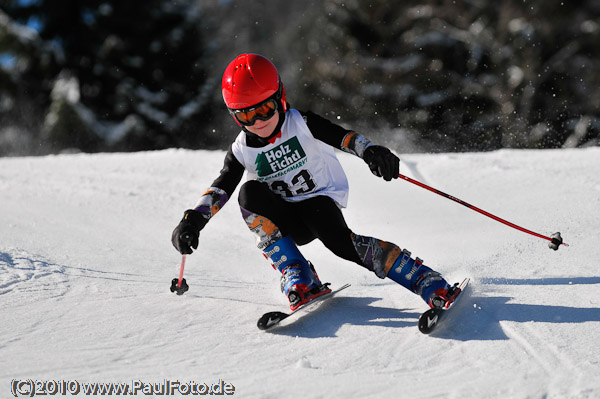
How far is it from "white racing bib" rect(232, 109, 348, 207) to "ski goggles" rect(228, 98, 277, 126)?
144mm

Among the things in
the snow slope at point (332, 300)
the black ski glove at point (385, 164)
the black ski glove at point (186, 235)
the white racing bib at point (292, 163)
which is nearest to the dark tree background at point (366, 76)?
the snow slope at point (332, 300)

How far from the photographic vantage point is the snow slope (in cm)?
227

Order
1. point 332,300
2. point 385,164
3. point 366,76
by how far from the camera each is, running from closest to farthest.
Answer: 1. point 385,164
2. point 332,300
3. point 366,76

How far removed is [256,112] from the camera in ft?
9.95

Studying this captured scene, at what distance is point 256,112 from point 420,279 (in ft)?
3.42

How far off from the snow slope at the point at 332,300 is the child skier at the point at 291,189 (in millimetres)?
184

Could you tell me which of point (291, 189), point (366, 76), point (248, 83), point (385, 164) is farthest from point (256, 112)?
point (366, 76)

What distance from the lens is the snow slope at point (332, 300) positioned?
227 centimetres

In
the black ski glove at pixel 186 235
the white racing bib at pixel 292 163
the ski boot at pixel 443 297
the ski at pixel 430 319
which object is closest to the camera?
the ski at pixel 430 319

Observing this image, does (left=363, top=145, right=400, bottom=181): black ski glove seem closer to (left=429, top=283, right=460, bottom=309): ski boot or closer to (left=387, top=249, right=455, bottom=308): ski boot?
(left=387, top=249, right=455, bottom=308): ski boot

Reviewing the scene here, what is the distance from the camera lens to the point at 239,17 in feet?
144

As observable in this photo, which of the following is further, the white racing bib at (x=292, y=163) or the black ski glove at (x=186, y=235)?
the white racing bib at (x=292, y=163)

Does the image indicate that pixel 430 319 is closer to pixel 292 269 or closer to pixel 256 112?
pixel 292 269

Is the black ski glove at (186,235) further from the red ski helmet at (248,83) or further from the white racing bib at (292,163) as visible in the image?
the red ski helmet at (248,83)
